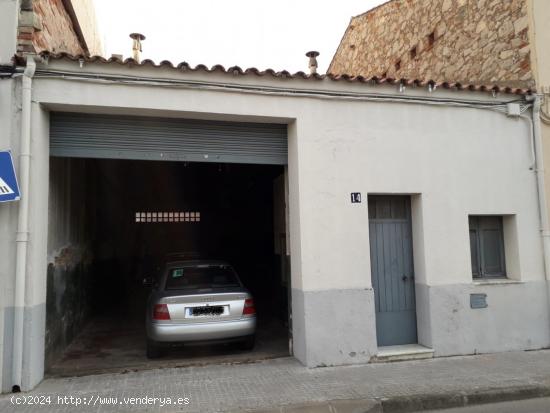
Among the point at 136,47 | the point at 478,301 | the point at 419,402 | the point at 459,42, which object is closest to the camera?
the point at 419,402

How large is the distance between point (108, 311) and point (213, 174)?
16.2 ft

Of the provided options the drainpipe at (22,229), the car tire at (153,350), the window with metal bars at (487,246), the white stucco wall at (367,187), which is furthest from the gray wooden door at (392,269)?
the drainpipe at (22,229)

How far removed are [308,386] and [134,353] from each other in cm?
333

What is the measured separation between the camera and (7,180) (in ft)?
16.9

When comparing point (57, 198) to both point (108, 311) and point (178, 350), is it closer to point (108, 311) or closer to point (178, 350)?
point (178, 350)

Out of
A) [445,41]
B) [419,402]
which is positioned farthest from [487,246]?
[445,41]

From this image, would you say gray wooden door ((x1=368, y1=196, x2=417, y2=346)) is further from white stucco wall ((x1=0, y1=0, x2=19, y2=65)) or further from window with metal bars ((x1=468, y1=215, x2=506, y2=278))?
white stucco wall ((x1=0, y1=0, x2=19, y2=65))

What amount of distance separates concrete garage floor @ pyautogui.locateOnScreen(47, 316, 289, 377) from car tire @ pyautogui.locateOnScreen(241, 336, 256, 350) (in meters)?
0.10

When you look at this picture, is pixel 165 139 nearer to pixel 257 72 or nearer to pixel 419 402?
pixel 257 72

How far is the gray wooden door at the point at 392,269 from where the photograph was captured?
6867mm

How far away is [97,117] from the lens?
19.9ft

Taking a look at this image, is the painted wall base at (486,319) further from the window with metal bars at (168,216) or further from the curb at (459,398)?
the window with metal bars at (168,216)

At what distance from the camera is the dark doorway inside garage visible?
688 centimetres

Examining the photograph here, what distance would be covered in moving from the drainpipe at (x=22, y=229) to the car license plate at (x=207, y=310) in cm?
226
